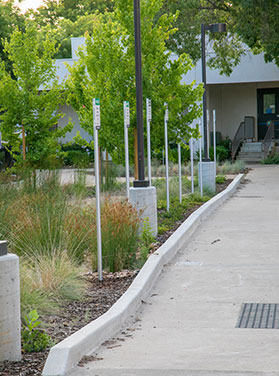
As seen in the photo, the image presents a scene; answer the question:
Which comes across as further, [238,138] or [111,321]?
[238,138]

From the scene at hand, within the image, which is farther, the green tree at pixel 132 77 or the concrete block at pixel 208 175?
the concrete block at pixel 208 175

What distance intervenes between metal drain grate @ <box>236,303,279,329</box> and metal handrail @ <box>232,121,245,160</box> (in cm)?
2729

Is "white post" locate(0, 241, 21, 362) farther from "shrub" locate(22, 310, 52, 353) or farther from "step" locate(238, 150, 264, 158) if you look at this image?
"step" locate(238, 150, 264, 158)

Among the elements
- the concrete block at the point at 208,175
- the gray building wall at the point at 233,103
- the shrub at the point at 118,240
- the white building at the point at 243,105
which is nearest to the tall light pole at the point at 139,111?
the shrub at the point at 118,240

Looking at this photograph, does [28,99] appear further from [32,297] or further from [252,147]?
[252,147]

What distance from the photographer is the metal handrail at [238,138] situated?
35.1 metres

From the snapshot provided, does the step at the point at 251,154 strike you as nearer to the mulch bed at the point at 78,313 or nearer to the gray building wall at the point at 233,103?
the gray building wall at the point at 233,103


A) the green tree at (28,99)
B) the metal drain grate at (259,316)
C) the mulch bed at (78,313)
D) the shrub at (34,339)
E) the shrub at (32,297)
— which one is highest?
the green tree at (28,99)

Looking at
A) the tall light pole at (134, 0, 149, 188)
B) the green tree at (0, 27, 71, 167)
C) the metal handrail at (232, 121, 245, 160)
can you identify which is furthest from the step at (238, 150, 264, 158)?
the tall light pole at (134, 0, 149, 188)

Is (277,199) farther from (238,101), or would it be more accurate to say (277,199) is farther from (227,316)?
(238,101)

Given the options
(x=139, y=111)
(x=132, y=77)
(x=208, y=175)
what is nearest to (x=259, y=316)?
(x=139, y=111)

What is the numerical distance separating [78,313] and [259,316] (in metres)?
1.83

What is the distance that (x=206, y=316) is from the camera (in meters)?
7.05

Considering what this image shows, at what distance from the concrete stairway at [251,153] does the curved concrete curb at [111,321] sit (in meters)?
25.2
